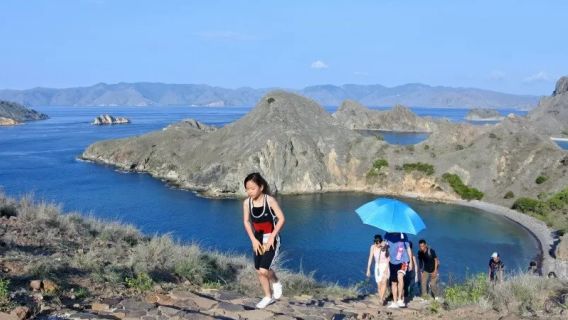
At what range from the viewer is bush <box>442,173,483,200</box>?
63106 millimetres

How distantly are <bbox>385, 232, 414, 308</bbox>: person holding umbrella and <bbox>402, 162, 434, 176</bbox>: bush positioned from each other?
57979 millimetres

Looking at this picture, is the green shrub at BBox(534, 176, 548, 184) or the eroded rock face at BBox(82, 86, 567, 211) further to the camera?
the eroded rock face at BBox(82, 86, 567, 211)

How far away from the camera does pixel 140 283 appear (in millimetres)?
8656

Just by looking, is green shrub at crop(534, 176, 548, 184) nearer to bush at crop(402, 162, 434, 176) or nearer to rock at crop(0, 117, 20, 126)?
bush at crop(402, 162, 434, 176)

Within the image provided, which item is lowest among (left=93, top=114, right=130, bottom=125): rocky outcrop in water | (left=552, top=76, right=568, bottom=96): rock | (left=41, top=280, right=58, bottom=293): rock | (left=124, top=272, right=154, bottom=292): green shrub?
(left=93, top=114, right=130, bottom=125): rocky outcrop in water

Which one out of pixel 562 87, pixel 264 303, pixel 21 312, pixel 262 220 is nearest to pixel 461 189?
pixel 264 303

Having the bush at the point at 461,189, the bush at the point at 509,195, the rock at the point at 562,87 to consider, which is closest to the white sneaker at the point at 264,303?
the bush at the point at 509,195

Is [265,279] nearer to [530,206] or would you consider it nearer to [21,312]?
[21,312]

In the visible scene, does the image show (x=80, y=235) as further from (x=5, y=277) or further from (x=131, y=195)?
(x=131, y=195)

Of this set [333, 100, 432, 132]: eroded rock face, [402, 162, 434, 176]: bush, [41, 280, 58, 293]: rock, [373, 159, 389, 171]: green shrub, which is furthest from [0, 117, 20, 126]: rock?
[41, 280, 58, 293]: rock

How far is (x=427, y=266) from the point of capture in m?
13.3

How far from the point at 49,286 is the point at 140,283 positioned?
4.65 ft

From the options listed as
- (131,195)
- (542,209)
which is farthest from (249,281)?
(131,195)

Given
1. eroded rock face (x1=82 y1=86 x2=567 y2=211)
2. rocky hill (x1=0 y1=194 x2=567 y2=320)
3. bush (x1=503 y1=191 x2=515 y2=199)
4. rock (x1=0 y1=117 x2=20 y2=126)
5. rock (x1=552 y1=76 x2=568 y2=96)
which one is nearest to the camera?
rocky hill (x1=0 y1=194 x2=567 y2=320)
